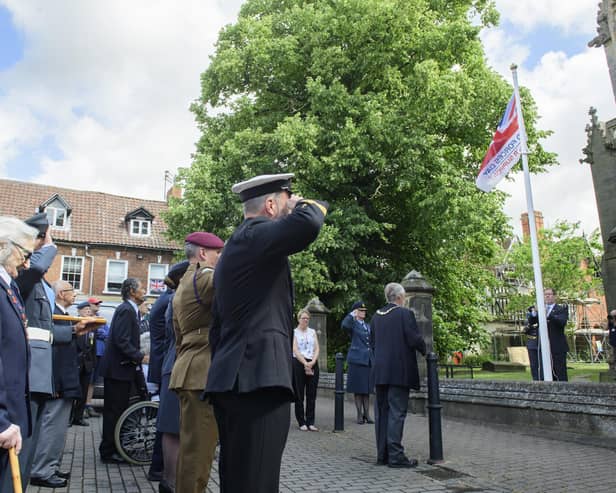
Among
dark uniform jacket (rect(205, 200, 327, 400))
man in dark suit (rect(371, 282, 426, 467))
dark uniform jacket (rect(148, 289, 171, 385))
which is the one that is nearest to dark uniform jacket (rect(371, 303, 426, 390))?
man in dark suit (rect(371, 282, 426, 467))

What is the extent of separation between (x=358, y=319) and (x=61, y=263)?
27.3 meters

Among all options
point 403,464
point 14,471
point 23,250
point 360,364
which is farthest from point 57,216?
point 14,471

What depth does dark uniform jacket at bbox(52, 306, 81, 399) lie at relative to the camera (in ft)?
18.5

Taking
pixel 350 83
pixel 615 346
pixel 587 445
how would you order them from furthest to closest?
pixel 350 83
pixel 615 346
pixel 587 445

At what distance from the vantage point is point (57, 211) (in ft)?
113

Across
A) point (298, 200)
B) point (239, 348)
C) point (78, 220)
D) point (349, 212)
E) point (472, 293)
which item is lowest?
point (239, 348)

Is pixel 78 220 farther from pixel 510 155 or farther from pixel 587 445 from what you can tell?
pixel 587 445

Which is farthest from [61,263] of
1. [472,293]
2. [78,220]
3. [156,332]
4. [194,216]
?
[156,332]

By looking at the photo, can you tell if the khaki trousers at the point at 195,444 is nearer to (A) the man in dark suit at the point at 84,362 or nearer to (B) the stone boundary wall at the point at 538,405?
(A) the man in dark suit at the point at 84,362

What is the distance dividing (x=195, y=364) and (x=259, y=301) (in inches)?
66.0

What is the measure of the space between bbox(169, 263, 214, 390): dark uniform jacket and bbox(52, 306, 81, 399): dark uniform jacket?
179 centimetres

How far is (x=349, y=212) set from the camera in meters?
18.7

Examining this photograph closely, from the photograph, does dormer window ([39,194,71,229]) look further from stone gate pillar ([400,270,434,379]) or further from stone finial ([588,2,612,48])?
stone finial ([588,2,612,48])

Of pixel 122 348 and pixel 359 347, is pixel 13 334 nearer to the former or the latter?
pixel 122 348
